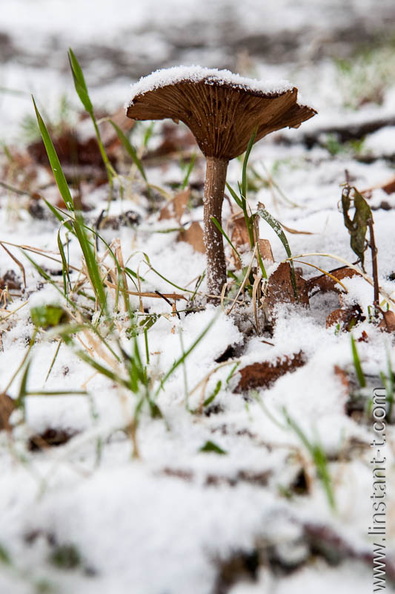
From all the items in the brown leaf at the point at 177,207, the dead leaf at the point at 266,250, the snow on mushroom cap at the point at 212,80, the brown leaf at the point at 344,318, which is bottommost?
the brown leaf at the point at 344,318

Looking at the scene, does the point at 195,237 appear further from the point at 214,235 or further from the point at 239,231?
the point at 214,235

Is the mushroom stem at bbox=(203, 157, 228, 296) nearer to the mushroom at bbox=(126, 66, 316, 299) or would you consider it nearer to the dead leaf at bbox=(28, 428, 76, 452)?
the mushroom at bbox=(126, 66, 316, 299)

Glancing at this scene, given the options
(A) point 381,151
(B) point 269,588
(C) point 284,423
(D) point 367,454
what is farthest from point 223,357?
(A) point 381,151

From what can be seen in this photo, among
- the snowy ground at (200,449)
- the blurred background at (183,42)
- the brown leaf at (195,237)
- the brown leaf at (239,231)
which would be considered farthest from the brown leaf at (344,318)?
the blurred background at (183,42)

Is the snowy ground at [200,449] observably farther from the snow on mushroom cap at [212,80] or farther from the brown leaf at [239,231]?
the snow on mushroom cap at [212,80]

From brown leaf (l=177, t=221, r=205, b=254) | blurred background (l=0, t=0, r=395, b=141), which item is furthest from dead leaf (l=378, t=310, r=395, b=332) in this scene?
blurred background (l=0, t=0, r=395, b=141)

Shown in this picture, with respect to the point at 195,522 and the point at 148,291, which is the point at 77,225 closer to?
the point at 148,291
